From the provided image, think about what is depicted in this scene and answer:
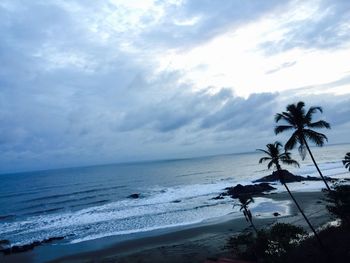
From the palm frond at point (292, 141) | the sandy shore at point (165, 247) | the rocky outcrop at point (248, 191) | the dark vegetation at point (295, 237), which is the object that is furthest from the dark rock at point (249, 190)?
the palm frond at point (292, 141)

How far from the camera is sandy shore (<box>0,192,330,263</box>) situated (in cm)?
3138

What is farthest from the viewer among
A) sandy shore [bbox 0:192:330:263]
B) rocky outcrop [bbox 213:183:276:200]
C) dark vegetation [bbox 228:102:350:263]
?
rocky outcrop [bbox 213:183:276:200]

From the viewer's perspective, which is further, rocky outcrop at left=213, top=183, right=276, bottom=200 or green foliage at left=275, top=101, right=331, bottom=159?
rocky outcrop at left=213, top=183, right=276, bottom=200

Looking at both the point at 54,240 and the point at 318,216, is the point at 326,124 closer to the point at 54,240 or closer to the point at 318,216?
the point at 318,216

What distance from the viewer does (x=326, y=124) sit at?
24.1 metres

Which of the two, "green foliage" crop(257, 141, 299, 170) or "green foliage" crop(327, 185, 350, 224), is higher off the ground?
"green foliage" crop(257, 141, 299, 170)

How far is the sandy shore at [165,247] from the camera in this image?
3138 cm

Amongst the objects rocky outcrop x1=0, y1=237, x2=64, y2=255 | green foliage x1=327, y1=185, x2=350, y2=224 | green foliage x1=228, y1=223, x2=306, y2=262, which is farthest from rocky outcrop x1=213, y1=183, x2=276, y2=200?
green foliage x1=327, y1=185, x2=350, y2=224

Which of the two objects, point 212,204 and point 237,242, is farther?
point 212,204

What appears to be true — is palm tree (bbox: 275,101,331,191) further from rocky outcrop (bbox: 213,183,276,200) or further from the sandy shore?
rocky outcrop (bbox: 213,183,276,200)

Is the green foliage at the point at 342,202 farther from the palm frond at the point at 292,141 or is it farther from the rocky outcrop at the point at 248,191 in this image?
the rocky outcrop at the point at 248,191

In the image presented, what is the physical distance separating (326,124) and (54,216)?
4632 cm

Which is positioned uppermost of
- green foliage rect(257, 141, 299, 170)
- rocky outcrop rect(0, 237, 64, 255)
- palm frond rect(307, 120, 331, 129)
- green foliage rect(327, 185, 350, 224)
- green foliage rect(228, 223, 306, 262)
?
palm frond rect(307, 120, 331, 129)

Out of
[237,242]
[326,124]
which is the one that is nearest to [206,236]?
[237,242]
